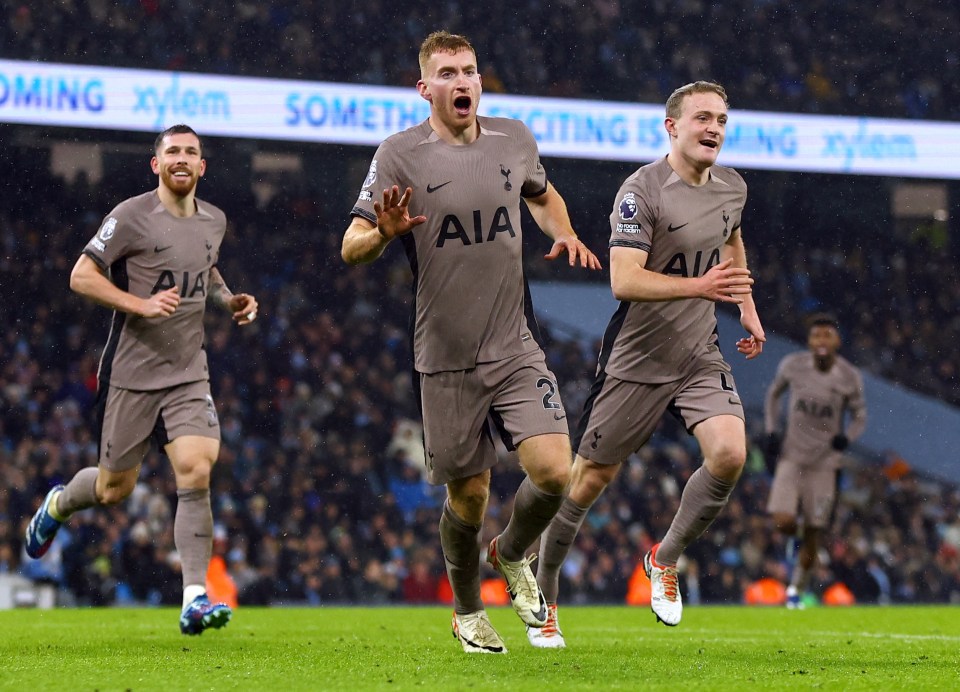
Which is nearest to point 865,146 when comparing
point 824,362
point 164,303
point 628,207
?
point 824,362

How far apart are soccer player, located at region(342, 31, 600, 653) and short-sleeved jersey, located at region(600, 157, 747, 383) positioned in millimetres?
827

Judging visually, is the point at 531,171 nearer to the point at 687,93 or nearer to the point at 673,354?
the point at 687,93

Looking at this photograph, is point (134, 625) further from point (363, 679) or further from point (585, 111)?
point (585, 111)

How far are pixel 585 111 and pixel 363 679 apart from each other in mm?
16106

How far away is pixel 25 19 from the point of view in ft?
59.8

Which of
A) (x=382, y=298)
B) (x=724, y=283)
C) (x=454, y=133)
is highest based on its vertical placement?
(x=382, y=298)

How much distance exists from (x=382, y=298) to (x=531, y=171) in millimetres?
15063

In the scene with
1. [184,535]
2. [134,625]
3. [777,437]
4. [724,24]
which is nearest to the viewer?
[184,535]

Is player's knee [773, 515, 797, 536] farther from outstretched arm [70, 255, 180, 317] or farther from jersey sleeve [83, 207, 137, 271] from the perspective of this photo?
jersey sleeve [83, 207, 137, 271]

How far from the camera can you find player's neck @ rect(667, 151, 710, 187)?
21.5 feet

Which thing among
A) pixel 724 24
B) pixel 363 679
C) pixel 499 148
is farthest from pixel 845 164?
pixel 363 679

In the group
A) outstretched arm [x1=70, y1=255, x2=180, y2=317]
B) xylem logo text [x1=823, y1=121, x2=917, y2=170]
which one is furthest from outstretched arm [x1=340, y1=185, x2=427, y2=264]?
xylem logo text [x1=823, y1=121, x2=917, y2=170]

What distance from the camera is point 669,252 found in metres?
6.39

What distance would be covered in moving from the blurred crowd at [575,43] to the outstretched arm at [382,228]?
13.5m
